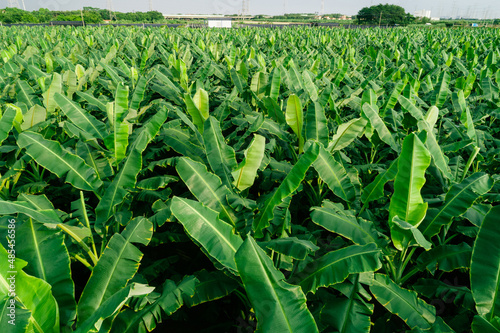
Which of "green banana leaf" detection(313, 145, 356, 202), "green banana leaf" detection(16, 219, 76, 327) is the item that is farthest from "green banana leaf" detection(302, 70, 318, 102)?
"green banana leaf" detection(16, 219, 76, 327)

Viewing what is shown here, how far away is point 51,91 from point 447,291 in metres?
3.94

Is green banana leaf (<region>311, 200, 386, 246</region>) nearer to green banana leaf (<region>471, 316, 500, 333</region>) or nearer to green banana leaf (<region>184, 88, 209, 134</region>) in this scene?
green banana leaf (<region>471, 316, 500, 333</region>)

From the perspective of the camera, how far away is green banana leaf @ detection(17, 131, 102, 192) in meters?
2.13

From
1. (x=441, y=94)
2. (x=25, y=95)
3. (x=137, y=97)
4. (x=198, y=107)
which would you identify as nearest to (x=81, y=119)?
(x=137, y=97)

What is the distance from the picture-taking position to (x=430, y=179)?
2660 mm

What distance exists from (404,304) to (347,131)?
136 cm

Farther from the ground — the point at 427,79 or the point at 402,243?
the point at 427,79

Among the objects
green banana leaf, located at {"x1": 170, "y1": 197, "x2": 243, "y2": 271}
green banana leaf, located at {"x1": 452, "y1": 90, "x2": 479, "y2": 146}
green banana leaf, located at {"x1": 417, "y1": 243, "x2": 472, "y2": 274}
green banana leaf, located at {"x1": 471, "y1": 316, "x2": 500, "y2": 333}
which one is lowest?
green banana leaf, located at {"x1": 417, "y1": 243, "x2": 472, "y2": 274}

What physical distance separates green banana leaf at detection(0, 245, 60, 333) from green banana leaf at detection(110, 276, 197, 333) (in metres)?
0.31

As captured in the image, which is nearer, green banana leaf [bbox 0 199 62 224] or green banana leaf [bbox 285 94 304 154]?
green banana leaf [bbox 0 199 62 224]

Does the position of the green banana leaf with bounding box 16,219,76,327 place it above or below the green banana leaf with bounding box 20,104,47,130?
below

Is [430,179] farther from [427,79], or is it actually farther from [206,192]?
[427,79]

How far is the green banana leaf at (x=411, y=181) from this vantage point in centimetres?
165

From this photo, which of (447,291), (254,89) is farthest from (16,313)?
(254,89)
